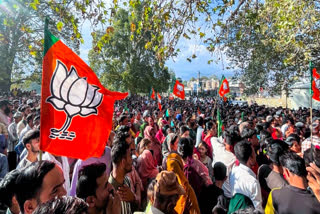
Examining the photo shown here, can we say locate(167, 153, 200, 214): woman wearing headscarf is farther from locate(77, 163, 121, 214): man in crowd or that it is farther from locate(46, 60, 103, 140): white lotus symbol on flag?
locate(46, 60, 103, 140): white lotus symbol on flag

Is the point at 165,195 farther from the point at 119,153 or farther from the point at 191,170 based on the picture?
the point at 191,170

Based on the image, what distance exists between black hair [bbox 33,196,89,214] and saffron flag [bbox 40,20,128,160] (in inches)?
30.6

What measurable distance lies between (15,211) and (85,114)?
926mm

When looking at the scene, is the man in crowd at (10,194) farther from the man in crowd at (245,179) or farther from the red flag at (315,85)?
the red flag at (315,85)

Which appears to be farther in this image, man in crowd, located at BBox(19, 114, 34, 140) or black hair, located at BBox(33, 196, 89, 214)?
man in crowd, located at BBox(19, 114, 34, 140)

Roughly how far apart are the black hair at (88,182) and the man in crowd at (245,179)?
1.51 meters

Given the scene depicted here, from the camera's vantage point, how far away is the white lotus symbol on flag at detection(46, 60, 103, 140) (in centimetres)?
191

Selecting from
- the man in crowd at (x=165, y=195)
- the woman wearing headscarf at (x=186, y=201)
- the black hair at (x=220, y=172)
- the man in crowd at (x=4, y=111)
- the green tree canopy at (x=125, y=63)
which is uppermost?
the green tree canopy at (x=125, y=63)

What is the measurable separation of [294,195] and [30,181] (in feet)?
7.19

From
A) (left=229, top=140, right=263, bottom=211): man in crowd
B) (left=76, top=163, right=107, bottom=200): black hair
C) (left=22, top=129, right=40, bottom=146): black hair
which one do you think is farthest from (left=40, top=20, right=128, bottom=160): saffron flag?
(left=229, top=140, right=263, bottom=211): man in crowd

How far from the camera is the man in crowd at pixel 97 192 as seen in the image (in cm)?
177

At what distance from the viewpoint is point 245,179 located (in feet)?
8.03

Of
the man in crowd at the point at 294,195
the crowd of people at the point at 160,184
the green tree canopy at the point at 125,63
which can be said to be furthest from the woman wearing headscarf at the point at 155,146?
the green tree canopy at the point at 125,63

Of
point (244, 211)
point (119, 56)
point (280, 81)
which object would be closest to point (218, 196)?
point (244, 211)
